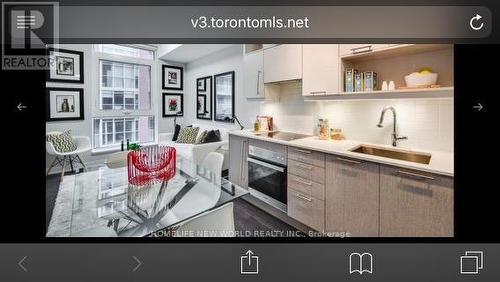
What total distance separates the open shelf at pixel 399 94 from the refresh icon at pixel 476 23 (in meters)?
0.97

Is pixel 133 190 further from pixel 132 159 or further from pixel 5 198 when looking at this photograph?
pixel 5 198

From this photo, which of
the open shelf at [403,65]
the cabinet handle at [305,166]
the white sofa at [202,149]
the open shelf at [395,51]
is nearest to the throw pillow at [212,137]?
the white sofa at [202,149]

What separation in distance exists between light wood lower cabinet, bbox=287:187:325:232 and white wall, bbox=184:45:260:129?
143cm

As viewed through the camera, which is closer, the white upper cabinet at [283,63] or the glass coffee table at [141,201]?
the glass coffee table at [141,201]

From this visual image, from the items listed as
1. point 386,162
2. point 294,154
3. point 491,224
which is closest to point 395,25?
point 491,224

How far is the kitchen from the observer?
1168 mm

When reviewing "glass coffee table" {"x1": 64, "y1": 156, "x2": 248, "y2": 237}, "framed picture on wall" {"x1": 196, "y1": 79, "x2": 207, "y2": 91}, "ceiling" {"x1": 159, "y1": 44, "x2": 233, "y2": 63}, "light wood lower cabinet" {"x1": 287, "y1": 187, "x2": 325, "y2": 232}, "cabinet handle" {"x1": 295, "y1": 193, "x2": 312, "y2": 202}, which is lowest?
"light wood lower cabinet" {"x1": 287, "y1": 187, "x2": 325, "y2": 232}

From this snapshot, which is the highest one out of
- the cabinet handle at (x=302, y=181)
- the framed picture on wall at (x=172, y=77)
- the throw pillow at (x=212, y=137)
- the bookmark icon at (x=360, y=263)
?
the framed picture on wall at (x=172, y=77)

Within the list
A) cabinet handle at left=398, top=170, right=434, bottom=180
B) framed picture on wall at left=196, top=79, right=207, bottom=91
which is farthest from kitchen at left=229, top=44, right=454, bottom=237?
framed picture on wall at left=196, top=79, right=207, bottom=91

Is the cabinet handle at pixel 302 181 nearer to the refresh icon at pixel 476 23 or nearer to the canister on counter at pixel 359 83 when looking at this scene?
the canister on counter at pixel 359 83

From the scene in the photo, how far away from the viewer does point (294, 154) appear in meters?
1.75

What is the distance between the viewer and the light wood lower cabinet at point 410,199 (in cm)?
102

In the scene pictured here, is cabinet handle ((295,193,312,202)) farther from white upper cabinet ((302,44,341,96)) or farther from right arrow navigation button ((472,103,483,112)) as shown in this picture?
right arrow navigation button ((472,103,483,112))

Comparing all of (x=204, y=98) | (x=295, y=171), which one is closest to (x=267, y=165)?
(x=295, y=171)
